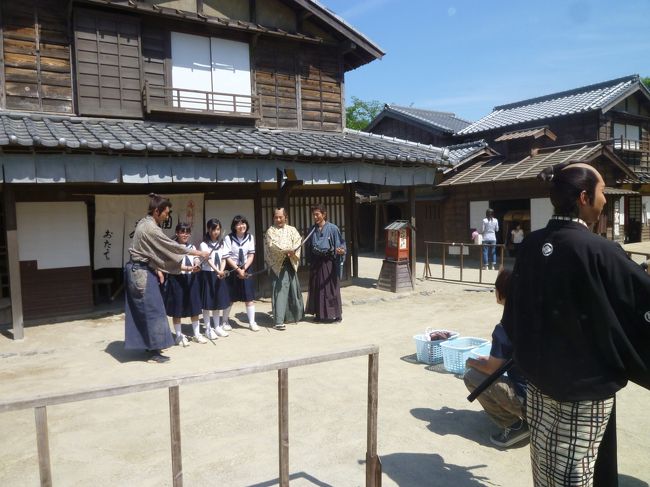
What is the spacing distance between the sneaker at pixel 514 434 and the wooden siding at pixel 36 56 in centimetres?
870

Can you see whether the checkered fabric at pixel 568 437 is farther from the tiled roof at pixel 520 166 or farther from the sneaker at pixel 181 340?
the tiled roof at pixel 520 166

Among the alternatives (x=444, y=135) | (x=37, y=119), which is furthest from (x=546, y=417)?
(x=444, y=135)

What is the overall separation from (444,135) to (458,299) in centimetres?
1419

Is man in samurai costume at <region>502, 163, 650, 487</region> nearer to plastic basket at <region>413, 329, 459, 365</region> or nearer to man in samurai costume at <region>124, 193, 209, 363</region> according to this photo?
plastic basket at <region>413, 329, 459, 365</region>

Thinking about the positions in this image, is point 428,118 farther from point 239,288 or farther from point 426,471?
point 426,471

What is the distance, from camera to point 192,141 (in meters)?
7.95

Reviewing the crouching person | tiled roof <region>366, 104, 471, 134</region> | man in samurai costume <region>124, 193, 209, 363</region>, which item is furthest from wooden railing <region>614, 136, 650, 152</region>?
man in samurai costume <region>124, 193, 209, 363</region>

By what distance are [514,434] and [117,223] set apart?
302 inches

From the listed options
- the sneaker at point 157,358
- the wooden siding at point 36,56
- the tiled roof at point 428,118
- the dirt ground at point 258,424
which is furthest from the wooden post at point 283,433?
the tiled roof at point 428,118

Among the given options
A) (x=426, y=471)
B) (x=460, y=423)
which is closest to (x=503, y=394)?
(x=460, y=423)

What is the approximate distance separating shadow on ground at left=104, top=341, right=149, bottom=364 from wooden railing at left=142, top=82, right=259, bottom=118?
4.60 m

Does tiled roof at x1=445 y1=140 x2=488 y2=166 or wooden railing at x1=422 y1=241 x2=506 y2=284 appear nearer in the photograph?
wooden railing at x1=422 y1=241 x2=506 y2=284

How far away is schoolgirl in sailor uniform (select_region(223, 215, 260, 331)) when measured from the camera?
723 centimetres

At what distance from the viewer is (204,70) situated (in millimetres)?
9898
